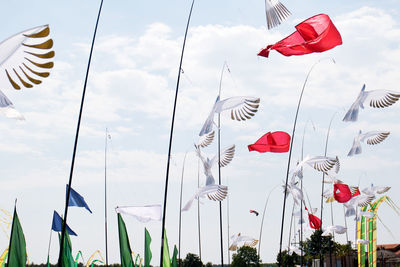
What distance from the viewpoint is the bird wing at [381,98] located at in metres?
20.8

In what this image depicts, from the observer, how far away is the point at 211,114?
17.0 m

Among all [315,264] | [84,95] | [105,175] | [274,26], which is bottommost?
[315,264]

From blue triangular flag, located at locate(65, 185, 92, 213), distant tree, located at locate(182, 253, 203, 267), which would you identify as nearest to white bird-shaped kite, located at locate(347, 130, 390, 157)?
blue triangular flag, located at locate(65, 185, 92, 213)

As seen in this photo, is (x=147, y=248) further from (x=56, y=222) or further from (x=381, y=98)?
(x=381, y=98)

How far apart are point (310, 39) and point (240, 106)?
2770 millimetres

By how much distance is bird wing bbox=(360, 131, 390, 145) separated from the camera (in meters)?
25.5

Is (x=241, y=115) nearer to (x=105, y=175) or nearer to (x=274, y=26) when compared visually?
(x=274, y=26)

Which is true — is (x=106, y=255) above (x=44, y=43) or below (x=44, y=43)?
below

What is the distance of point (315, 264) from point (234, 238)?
1624 inches

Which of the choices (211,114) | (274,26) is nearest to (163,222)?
(211,114)

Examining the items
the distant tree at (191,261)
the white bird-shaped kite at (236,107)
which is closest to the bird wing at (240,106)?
the white bird-shaped kite at (236,107)

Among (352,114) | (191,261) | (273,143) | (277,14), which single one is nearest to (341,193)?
(273,143)

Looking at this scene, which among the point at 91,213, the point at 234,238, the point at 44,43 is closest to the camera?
the point at 44,43

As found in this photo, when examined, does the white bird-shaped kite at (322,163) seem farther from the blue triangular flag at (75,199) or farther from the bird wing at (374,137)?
the blue triangular flag at (75,199)
